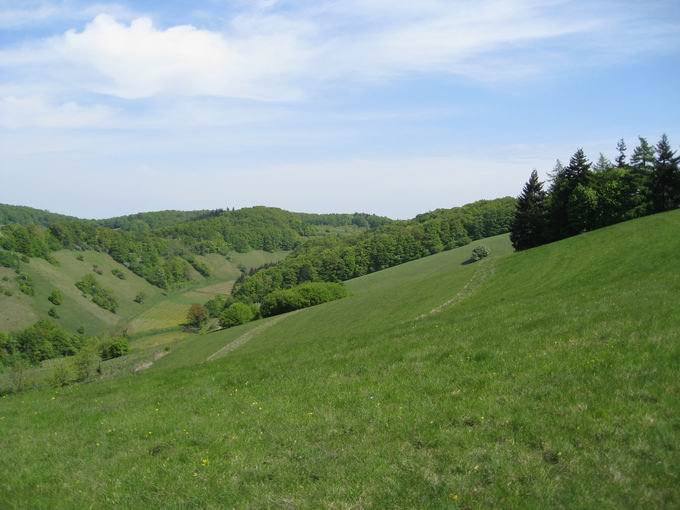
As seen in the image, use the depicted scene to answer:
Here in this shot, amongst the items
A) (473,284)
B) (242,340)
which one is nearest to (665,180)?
(473,284)

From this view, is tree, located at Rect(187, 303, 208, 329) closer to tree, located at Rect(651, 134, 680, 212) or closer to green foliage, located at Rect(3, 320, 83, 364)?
green foliage, located at Rect(3, 320, 83, 364)

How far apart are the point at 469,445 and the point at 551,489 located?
7.24ft

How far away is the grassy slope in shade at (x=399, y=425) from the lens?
954 centimetres

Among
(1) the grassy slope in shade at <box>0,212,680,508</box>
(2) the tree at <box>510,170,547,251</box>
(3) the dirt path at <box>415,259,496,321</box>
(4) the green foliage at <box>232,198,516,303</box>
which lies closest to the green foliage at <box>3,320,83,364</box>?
(4) the green foliage at <box>232,198,516,303</box>

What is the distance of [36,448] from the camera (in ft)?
50.4

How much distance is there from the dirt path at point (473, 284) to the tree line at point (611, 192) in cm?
2242

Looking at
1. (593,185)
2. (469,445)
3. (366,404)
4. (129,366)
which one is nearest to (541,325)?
(366,404)

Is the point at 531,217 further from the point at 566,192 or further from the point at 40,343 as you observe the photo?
the point at 40,343

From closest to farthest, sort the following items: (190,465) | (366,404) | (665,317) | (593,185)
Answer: (190,465) < (366,404) < (665,317) < (593,185)

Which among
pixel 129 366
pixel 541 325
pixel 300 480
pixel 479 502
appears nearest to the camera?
pixel 479 502

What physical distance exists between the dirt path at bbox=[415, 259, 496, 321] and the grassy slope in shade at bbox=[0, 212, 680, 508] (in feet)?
78.2

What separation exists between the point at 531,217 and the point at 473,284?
34265mm

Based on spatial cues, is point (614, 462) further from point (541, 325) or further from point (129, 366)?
point (129, 366)

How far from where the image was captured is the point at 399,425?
41.4ft
